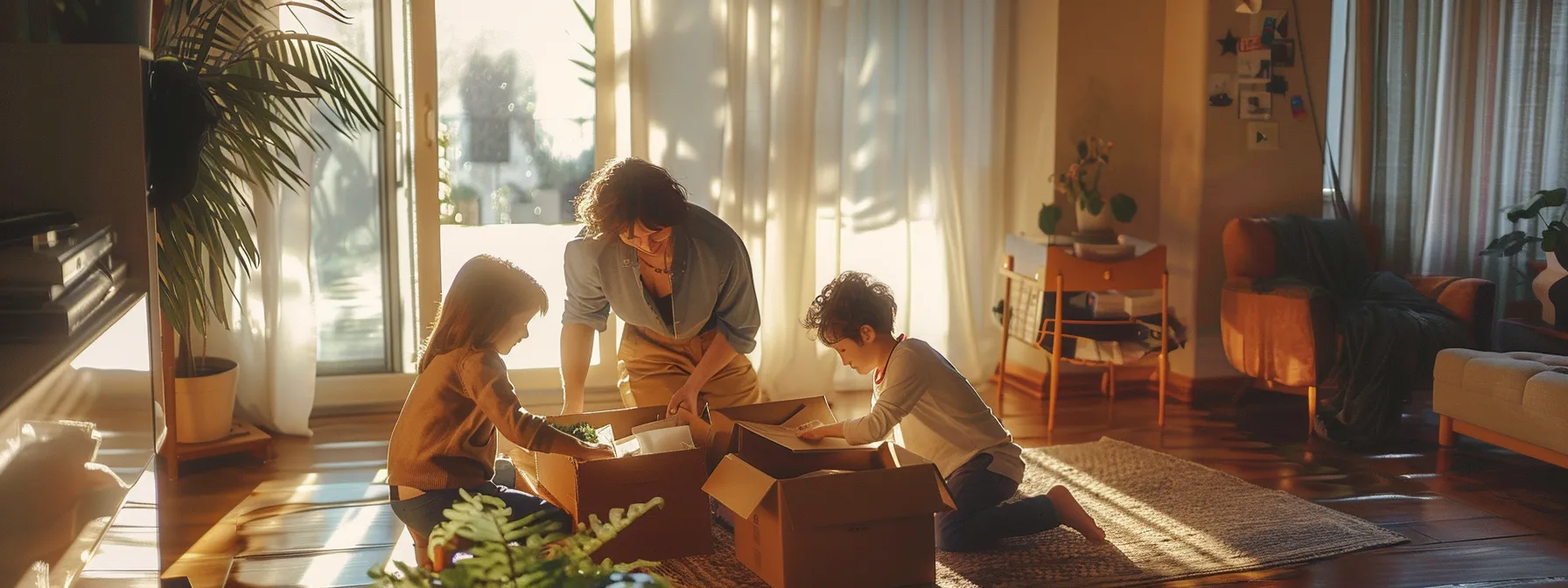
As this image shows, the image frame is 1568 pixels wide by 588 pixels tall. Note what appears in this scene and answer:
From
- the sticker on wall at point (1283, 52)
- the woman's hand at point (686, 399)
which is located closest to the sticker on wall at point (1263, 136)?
the sticker on wall at point (1283, 52)

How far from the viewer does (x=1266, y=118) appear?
15.9ft

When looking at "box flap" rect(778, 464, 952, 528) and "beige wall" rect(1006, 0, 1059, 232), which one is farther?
"beige wall" rect(1006, 0, 1059, 232)

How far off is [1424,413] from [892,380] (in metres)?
2.76

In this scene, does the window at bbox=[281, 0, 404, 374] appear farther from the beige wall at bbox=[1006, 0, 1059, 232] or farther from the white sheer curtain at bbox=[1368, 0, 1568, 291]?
the white sheer curtain at bbox=[1368, 0, 1568, 291]

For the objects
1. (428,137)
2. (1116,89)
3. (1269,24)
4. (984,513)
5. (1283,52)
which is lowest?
(984,513)

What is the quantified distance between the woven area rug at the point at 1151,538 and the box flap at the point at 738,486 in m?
0.28

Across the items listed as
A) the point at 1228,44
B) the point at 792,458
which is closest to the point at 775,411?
the point at 792,458

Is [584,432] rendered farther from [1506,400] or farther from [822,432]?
[1506,400]

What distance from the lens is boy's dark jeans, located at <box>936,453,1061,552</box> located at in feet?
9.59

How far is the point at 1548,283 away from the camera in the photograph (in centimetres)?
475

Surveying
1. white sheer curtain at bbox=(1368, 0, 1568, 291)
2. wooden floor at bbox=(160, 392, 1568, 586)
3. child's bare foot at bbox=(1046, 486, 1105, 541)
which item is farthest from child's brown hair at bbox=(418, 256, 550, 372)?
white sheer curtain at bbox=(1368, 0, 1568, 291)

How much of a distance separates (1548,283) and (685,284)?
3.63m

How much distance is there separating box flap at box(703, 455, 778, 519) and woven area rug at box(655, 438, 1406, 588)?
0.28m

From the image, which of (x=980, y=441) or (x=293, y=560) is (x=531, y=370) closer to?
(x=293, y=560)
